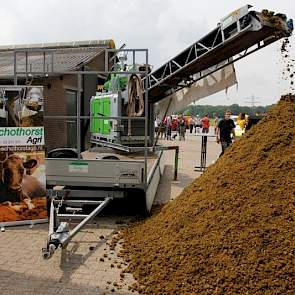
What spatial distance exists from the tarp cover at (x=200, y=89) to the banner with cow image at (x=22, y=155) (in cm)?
463

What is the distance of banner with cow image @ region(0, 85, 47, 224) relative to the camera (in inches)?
255

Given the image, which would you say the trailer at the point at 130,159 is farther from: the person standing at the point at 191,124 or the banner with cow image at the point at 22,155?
the person standing at the point at 191,124

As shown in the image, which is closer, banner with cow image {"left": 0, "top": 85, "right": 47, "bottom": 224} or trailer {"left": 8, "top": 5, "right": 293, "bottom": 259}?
banner with cow image {"left": 0, "top": 85, "right": 47, "bottom": 224}

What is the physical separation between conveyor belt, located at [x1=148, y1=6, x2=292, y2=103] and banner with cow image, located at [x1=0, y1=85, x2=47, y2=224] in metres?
3.61

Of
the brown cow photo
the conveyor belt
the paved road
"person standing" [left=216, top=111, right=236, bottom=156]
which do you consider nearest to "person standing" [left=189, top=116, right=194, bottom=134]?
"person standing" [left=216, top=111, right=236, bottom=156]

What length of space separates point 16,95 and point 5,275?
2979 mm

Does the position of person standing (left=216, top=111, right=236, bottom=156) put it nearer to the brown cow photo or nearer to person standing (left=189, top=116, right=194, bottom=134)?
the brown cow photo

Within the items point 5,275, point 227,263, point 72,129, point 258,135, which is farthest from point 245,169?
point 72,129

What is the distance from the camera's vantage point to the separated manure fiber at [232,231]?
158 inches

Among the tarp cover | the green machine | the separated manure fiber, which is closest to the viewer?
the separated manure fiber

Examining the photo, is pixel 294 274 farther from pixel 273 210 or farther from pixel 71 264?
pixel 71 264

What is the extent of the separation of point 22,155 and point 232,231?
377cm

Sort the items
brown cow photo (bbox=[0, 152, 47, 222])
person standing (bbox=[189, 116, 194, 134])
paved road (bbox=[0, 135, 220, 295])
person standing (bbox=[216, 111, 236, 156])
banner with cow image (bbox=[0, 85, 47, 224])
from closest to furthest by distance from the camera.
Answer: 1. paved road (bbox=[0, 135, 220, 295])
2. banner with cow image (bbox=[0, 85, 47, 224])
3. brown cow photo (bbox=[0, 152, 47, 222])
4. person standing (bbox=[216, 111, 236, 156])
5. person standing (bbox=[189, 116, 194, 134])

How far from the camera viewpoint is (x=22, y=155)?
6.64m
